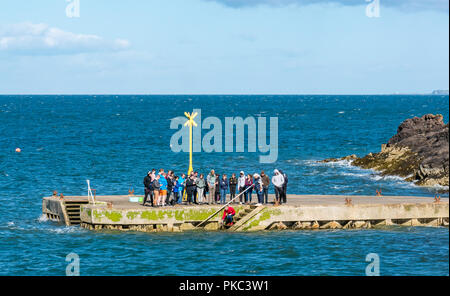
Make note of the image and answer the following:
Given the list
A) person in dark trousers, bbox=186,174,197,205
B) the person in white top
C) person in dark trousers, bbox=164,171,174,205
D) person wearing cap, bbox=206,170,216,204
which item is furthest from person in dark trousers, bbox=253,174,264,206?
person in dark trousers, bbox=164,171,174,205

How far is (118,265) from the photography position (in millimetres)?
35625

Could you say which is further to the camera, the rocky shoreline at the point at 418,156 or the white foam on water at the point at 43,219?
the rocky shoreline at the point at 418,156

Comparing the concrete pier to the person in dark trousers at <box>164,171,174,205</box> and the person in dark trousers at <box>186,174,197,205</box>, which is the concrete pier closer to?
the person in dark trousers at <box>164,171,174,205</box>

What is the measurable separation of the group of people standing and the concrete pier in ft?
2.83

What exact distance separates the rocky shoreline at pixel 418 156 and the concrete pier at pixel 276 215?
1562 cm

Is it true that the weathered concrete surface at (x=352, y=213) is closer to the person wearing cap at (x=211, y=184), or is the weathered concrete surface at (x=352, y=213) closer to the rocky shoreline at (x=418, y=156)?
the person wearing cap at (x=211, y=184)

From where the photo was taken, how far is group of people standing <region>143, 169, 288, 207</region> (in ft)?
135

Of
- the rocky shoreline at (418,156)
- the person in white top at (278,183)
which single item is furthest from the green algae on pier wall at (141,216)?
the rocky shoreline at (418,156)

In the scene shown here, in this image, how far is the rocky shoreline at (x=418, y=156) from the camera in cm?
5856

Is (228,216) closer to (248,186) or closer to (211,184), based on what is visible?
(248,186)

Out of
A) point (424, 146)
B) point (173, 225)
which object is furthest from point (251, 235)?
point (424, 146)

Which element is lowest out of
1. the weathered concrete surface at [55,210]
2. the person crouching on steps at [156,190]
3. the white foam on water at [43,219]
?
the white foam on water at [43,219]

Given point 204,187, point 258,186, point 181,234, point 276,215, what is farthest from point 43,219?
point 276,215
